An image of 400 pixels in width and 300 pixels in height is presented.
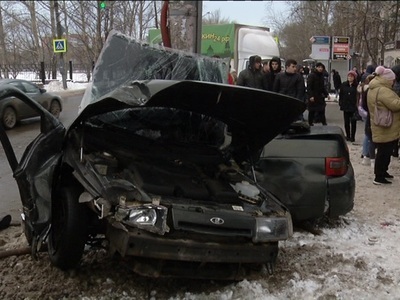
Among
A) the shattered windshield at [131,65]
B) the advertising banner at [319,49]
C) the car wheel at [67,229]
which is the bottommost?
the car wheel at [67,229]

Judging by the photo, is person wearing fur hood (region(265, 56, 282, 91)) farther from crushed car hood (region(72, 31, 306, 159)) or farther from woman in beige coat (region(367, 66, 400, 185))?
crushed car hood (region(72, 31, 306, 159))

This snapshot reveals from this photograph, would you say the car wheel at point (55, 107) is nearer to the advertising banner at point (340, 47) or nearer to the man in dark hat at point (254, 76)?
the man in dark hat at point (254, 76)

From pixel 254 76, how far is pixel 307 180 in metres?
5.34

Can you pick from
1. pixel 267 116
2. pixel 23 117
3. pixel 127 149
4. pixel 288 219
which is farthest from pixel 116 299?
pixel 23 117

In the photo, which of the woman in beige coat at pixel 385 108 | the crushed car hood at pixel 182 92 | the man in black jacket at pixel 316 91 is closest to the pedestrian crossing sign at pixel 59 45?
the man in black jacket at pixel 316 91

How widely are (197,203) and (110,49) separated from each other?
6.44ft

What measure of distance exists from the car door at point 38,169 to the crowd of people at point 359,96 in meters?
2.95

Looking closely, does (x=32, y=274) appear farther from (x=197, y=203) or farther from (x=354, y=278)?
(x=354, y=278)

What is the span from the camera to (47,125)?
3998 mm

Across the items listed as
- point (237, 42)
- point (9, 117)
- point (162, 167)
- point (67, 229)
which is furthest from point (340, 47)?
point (67, 229)

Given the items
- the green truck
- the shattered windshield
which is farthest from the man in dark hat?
the green truck

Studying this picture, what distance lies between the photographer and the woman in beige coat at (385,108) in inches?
266

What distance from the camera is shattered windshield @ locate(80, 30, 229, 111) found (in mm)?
4512

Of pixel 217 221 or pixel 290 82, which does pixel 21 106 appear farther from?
pixel 217 221
